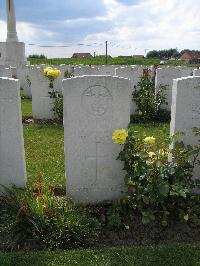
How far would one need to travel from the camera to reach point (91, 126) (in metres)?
4.37

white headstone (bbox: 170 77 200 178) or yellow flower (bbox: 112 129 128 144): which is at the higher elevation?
white headstone (bbox: 170 77 200 178)

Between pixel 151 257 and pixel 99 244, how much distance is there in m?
0.57

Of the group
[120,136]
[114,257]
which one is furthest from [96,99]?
[114,257]

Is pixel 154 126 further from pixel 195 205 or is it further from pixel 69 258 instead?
pixel 69 258

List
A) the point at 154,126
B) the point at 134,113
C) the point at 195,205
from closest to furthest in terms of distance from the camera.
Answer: the point at 195,205 → the point at 154,126 → the point at 134,113

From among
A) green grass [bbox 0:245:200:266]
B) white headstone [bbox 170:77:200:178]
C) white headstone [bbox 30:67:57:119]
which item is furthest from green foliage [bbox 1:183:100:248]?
white headstone [bbox 30:67:57:119]

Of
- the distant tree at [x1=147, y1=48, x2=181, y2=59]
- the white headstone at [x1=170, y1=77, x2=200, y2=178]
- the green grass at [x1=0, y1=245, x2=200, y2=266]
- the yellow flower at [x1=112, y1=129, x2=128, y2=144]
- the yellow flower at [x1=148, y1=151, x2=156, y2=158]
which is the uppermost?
the distant tree at [x1=147, y1=48, x2=181, y2=59]

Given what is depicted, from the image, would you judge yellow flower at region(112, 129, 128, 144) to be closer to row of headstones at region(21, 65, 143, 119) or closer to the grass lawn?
the grass lawn

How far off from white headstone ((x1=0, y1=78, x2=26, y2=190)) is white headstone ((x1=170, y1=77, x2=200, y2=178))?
Answer: 1.89m

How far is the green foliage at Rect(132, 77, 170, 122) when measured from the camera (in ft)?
30.6

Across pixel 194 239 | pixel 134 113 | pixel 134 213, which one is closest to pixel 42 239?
pixel 134 213

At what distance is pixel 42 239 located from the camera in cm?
380

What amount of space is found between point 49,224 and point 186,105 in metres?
2.13

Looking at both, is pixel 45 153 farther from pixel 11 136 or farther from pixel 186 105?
pixel 186 105
